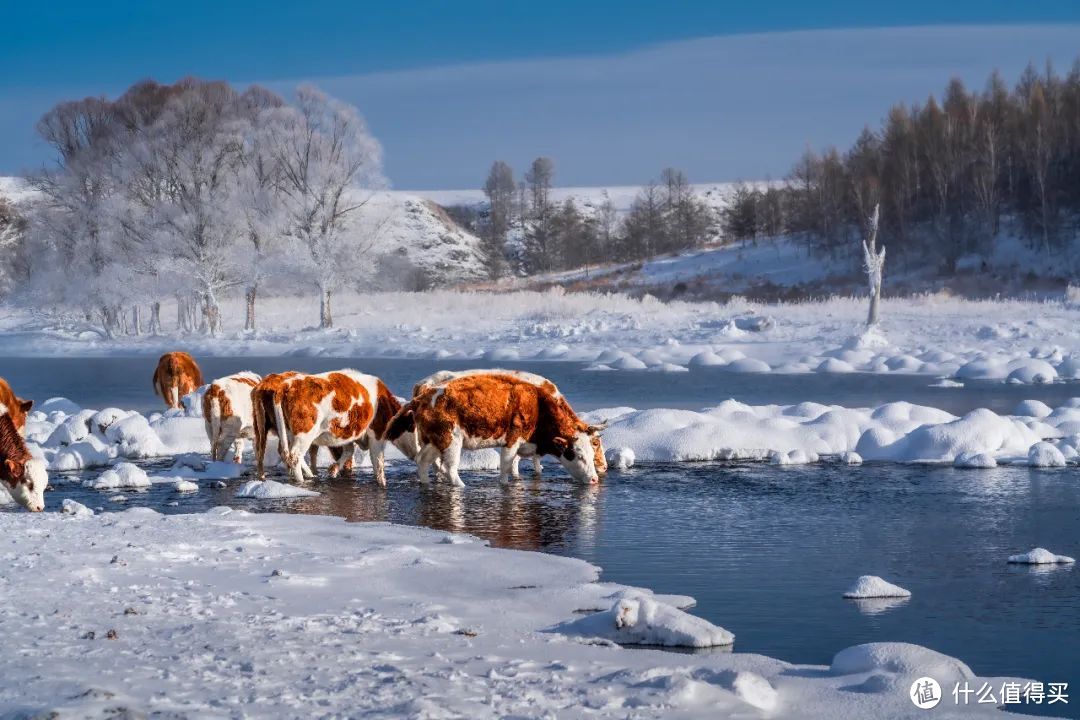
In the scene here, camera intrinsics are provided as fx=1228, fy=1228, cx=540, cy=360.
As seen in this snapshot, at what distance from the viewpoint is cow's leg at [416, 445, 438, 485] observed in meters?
12.9

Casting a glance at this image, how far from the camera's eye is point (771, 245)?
2840 inches

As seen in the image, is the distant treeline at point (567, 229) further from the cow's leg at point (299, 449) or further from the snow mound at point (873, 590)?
the snow mound at point (873, 590)

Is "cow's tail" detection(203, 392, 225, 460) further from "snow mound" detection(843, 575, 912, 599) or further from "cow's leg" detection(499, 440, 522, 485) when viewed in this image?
"snow mound" detection(843, 575, 912, 599)

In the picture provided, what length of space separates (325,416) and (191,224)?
35.5 meters

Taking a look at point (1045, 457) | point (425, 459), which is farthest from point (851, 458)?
point (425, 459)

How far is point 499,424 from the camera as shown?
42.0ft

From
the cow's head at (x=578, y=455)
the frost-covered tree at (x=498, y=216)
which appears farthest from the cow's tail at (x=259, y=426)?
the frost-covered tree at (x=498, y=216)

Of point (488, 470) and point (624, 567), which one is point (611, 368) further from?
point (624, 567)

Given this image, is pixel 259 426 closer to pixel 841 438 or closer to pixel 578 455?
pixel 578 455

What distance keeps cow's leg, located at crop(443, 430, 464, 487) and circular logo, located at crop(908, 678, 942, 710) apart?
24.3 ft

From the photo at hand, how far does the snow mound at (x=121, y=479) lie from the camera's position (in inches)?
513

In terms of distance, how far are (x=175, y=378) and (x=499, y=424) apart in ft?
30.9

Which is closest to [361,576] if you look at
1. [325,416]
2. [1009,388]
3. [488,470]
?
[325,416]

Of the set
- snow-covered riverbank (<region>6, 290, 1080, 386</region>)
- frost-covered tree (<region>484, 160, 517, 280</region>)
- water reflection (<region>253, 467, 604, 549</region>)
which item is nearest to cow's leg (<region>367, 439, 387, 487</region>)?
water reflection (<region>253, 467, 604, 549</region>)
